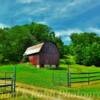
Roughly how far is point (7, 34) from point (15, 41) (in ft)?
23.4

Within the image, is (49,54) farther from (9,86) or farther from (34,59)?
(9,86)

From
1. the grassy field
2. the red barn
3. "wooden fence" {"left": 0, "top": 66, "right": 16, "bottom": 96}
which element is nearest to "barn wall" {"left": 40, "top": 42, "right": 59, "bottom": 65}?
the red barn

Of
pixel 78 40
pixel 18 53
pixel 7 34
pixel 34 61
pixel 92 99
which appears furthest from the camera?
pixel 78 40

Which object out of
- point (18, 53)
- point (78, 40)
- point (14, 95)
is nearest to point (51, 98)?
point (14, 95)

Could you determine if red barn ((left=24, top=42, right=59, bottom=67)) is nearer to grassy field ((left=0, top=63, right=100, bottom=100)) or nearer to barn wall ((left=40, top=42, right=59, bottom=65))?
barn wall ((left=40, top=42, right=59, bottom=65))

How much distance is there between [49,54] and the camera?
7969 centimetres

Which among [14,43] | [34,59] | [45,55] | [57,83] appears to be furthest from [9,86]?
[14,43]

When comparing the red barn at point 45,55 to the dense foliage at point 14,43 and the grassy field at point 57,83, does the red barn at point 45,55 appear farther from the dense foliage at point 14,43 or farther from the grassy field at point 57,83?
the grassy field at point 57,83

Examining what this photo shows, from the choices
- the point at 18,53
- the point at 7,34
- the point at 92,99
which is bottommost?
the point at 92,99

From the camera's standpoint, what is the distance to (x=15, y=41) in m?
102

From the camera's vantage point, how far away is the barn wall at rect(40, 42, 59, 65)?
257ft

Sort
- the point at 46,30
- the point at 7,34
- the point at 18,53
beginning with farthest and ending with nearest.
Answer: the point at 46,30 → the point at 7,34 → the point at 18,53

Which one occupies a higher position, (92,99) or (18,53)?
(18,53)

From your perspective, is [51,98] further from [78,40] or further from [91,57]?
[78,40]
